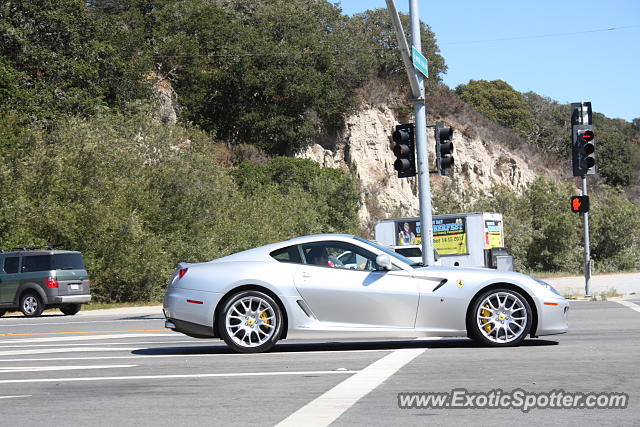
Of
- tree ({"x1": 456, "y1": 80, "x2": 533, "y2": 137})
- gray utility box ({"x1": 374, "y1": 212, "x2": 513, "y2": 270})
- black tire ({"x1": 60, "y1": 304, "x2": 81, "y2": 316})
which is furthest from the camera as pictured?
tree ({"x1": 456, "y1": 80, "x2": 533, "y2": 137})

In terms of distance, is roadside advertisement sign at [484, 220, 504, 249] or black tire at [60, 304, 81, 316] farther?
roadside advertisement sign at [484, 220, 504, 249]

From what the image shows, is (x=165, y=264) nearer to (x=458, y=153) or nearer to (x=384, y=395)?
(x=384, y=395)

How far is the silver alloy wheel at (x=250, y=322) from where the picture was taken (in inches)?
436

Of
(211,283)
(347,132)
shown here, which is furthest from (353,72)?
(211,283)

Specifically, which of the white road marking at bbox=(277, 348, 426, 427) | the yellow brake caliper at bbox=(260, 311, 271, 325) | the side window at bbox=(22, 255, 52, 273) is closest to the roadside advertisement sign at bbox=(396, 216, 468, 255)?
the side window at bbox=(22, 255, 52, 273)

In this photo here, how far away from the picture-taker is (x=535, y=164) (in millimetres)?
79875

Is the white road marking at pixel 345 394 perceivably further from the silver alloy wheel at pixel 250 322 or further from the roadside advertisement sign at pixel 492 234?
the roadside advertisement sign at pixel 492 234

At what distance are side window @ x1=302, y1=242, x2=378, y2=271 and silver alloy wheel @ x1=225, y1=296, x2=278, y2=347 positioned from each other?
824 mm

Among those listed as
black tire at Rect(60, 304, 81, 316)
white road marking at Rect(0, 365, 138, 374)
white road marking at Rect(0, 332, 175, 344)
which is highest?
white road marking at Rect(0, 365, 138, 374)

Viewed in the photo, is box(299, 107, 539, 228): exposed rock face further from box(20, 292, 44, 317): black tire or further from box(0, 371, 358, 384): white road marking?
box(0, 371, 358, 384): white road marking

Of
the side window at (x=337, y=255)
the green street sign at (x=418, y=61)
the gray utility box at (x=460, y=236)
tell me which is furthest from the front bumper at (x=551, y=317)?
the gray utility box at (x=460, y=236)

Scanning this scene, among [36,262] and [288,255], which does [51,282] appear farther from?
[288,255]

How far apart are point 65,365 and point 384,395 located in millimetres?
4766

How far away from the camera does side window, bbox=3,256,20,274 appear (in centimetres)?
2544
